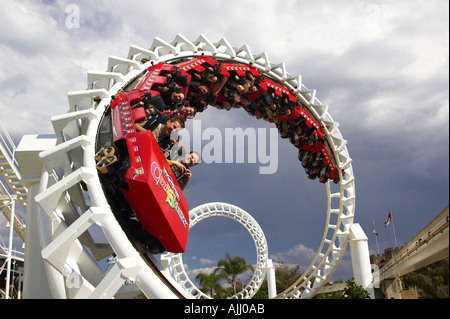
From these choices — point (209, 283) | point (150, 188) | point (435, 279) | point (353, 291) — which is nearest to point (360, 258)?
point (353, 291)

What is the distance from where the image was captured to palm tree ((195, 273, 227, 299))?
29969mm

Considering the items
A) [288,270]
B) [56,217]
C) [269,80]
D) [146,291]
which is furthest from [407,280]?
[288,270]

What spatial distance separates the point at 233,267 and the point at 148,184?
28620mm

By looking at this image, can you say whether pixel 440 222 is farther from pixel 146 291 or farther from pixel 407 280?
pixel 146 291

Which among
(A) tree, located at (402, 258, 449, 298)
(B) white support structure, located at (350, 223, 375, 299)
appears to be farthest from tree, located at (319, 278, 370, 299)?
(A) tree, located at (402, 258, 449, 298)

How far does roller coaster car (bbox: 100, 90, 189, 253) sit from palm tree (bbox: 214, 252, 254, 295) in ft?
89.8

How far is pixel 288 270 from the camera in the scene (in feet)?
117

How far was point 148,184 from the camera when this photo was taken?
4.52 meters

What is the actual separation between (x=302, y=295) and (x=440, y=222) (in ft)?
36.9

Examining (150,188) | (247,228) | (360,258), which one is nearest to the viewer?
(150,188)

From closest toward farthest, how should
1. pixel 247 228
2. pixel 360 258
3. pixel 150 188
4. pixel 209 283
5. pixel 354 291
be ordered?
1. pixel 150 188
2. pixel 354 291
3. pixel 360 258
4. pixel 247 228
5. pixel 209 283

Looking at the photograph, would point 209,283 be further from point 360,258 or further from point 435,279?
point 435,279

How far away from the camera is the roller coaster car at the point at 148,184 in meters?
4.60

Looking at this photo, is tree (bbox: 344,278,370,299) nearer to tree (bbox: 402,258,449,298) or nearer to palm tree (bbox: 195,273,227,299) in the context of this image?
tree (bbox: 402,258,449,298)
